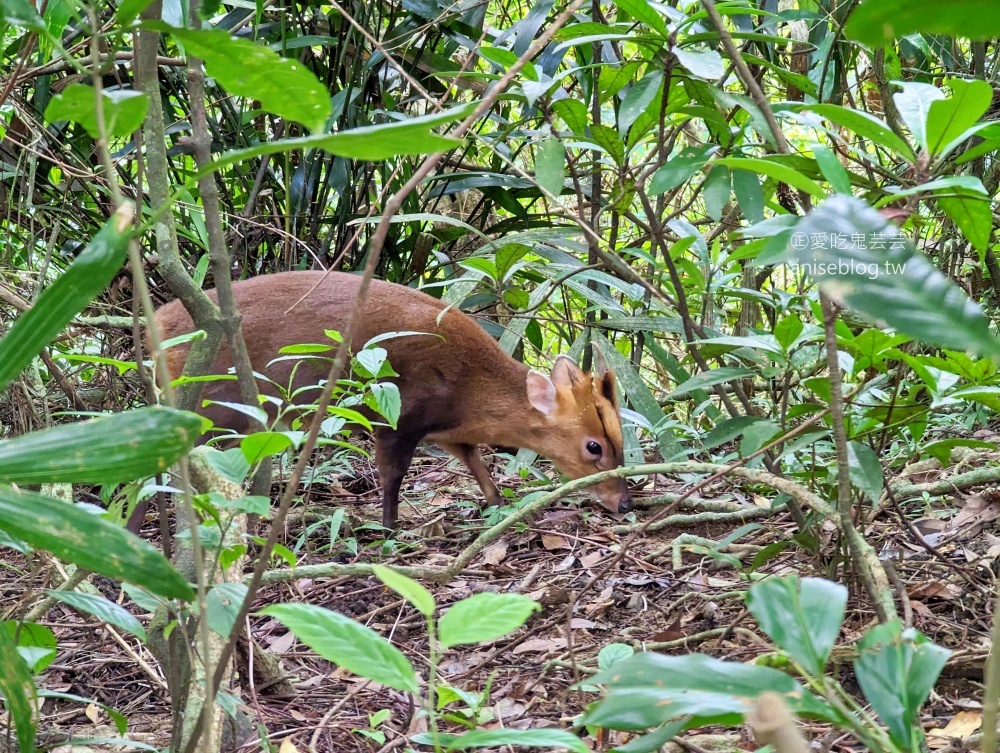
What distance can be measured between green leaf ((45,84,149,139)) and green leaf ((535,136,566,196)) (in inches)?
85.4

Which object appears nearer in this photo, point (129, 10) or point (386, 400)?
point (129, 10)

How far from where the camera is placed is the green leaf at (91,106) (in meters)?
1.09

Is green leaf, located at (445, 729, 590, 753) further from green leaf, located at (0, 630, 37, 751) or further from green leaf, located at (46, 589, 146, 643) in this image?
green leaf, located at (46, 589, 146, 643)

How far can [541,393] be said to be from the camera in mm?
5789

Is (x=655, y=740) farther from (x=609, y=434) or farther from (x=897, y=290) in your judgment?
(x=609, y=434)

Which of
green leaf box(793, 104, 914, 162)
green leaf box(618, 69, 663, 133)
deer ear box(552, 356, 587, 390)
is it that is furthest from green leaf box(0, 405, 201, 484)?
deer ear box(552, 356, 587, 390)

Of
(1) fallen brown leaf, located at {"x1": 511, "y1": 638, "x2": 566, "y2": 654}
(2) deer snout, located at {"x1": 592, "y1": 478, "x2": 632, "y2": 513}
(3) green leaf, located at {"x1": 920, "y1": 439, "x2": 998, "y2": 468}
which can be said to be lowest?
(2) deer snout, located at {"x1": 592, "y1": 478, "x2": 632, "y2": 513}

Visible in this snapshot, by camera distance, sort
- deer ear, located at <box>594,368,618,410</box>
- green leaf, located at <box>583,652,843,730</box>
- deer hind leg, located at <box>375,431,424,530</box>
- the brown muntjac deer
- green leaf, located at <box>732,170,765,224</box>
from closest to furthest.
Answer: green leaf, located at <box>583,652,843,730</box>, green leaf, located at <box>732,170,765,224</box>, deer hind leg, located at <box>375,431,424,530</box>, the brown muntjac deer, deer ear, located at <box>594,368,618,410</box>

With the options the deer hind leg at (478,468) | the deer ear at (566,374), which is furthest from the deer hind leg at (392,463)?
the deer ear at (566,374)

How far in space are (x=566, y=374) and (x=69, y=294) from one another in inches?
183

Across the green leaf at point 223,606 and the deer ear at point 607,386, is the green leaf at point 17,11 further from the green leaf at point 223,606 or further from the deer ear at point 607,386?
the deer ear at point 607,386

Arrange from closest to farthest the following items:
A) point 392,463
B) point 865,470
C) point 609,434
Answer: point 865,470
point 392,463
point 609,434

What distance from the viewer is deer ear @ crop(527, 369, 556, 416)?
5762 mm

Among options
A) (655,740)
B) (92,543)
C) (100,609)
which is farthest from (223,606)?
(655,740)
